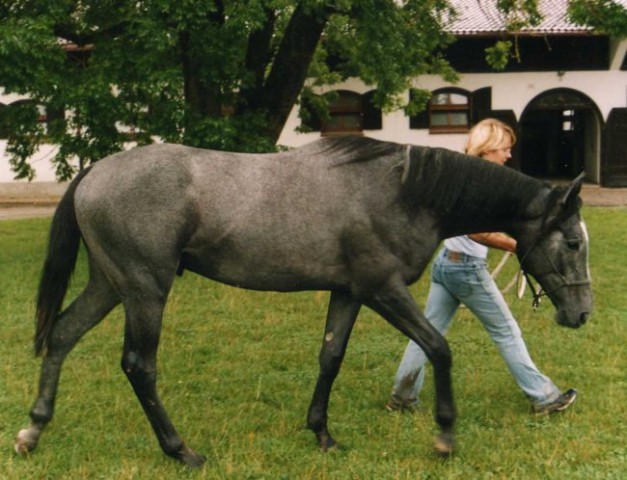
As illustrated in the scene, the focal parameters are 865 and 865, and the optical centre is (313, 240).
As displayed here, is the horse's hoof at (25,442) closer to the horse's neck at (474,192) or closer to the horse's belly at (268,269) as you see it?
the horse's belly at (268,269)

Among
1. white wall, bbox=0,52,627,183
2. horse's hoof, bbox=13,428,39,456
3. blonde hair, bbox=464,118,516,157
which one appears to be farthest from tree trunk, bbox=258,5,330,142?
white wall, bbox=0,52,627,183

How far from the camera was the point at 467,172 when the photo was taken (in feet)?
15.4

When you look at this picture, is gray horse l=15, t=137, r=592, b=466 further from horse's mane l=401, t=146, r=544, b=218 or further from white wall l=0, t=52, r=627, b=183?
white wall l=0, t=52, r=627, b=183

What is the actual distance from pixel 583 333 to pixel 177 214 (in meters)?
4.51

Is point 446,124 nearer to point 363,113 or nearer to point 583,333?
point 363,113

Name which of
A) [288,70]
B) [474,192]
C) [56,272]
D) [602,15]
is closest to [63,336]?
[56,272]

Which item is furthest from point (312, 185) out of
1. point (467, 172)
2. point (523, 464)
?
point (523, 464)

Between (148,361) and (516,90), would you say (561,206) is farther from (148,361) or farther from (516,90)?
(516,90)

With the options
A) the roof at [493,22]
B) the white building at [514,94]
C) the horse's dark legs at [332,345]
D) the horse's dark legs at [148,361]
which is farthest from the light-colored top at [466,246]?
the white building at [514,94]

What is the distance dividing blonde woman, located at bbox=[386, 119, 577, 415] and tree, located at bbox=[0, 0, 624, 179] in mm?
5455

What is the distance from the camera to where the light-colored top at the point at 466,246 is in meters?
5.29

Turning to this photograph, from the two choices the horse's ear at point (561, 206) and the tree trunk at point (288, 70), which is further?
the tree trunk at point (288, 70)

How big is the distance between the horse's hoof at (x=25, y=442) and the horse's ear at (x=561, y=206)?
3.02 m

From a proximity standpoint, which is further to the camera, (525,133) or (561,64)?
(525,133)
